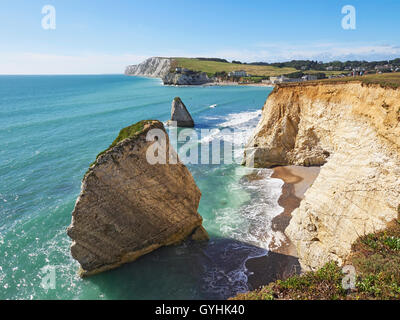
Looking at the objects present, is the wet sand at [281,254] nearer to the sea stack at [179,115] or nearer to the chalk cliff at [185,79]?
the sea stack at [179,115]

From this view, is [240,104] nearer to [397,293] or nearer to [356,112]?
[356,112]

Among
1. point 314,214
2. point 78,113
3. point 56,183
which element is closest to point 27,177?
point 56,183

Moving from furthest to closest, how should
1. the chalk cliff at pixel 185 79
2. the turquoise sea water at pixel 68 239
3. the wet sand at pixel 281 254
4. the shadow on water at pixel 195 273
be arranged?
the chalk cliff at pixel 185 79 < the wet sand at pixel 281 254 < the turquoise sea water at pixel 68 239 < the shadow on water at pixel 195 273

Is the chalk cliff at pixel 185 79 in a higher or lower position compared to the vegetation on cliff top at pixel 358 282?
higher

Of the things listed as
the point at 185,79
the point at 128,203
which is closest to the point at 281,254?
the point at 128,203

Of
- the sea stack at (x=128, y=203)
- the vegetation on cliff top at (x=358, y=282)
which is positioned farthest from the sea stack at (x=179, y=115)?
the vegetation on cliff top at (x=358, y=282)

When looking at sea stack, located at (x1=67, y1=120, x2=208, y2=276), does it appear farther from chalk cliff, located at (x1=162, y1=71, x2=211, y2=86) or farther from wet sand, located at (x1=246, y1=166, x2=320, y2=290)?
chalk cliff, located at (x1=162, y1=71, x2=211, y2=86)

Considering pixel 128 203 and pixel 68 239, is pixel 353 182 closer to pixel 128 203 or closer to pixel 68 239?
pixel 128 203
